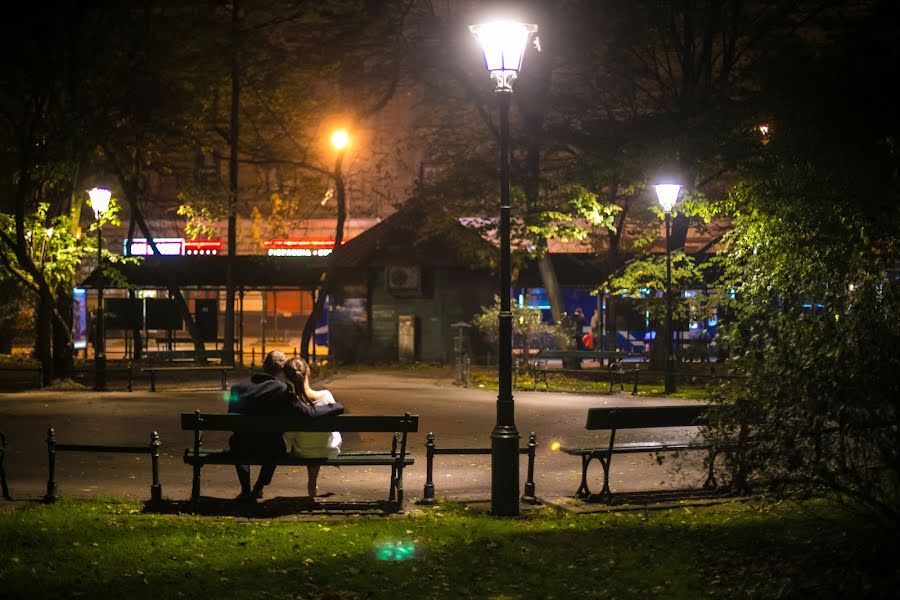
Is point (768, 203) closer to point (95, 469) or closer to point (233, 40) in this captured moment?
point (95, 469)

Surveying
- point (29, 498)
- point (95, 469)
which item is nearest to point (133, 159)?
point (95, 469)

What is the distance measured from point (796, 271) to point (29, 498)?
27.1 ft

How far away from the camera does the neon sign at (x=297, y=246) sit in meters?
53.1

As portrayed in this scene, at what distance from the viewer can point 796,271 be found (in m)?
10.3

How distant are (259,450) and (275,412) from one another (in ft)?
1.46

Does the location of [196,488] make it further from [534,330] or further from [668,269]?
[534,330]

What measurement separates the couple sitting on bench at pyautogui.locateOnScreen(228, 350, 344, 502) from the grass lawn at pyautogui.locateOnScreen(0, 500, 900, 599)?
0.92 m

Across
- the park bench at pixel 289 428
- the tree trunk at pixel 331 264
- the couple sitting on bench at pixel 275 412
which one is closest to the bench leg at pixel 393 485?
the park bench at pixel 289 428

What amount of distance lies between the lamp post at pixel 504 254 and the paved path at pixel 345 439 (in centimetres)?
117

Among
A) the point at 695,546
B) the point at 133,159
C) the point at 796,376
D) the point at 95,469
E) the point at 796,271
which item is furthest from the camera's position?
the point at 133,159

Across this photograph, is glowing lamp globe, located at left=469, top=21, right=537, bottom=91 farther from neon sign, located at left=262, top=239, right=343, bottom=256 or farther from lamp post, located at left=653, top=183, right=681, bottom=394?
neon sign, located at left=262, top=239, right=343, bottom=256

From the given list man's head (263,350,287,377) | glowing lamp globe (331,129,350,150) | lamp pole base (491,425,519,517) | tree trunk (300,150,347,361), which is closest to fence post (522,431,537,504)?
lamp pole base (491,425,519,517)

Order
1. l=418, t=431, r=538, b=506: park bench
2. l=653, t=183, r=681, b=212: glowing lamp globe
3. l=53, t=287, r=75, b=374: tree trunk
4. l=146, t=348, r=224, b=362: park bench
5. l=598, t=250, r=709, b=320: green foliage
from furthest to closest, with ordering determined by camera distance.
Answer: l=146, t=348, r=224, b=362: park bench < l=598, t=250, r=709, b=320: green foliage < l=53, t=287, r=75, b=374: tree trunk < l=653, t=183, r=681, b=212: glowing lamp globe < l=418, t=431, r=538, b=506: park bench

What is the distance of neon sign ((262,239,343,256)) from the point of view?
174 ft
